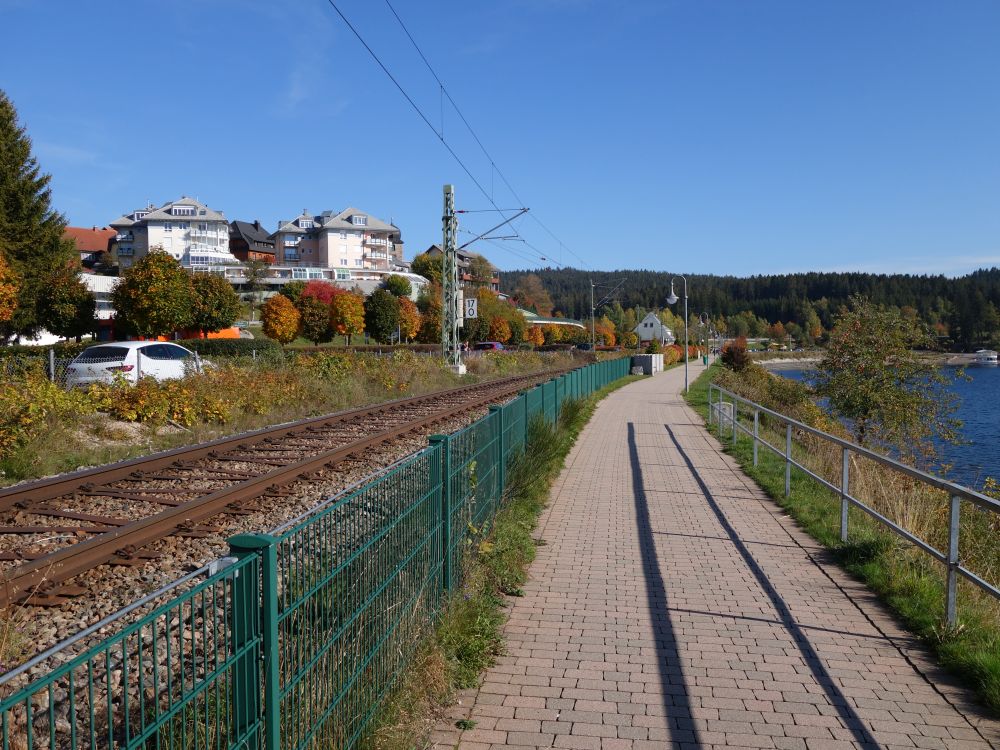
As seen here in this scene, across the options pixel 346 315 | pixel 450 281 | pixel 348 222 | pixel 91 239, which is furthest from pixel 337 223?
pixel 450 281

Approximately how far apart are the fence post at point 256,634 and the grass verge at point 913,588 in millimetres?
3887

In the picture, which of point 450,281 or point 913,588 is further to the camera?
point 450,281

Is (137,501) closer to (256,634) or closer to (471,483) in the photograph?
(471,483)

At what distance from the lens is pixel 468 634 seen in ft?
16.8

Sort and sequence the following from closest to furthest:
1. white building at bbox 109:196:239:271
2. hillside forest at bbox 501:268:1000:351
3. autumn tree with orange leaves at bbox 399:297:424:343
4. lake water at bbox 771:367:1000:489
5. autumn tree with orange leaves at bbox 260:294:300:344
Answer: lake water at bbox 771:367:1000:489, autumn tree with orange leaves at bbox 260:294:300:344, autumn tree with orange leaves at bbox 399:297:424:343, white building at bbox 109:196:239:271, hillside forest at bbox 501:268:1000:351

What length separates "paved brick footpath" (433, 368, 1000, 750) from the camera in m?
4.07

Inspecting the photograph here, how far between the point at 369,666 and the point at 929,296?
17173cm

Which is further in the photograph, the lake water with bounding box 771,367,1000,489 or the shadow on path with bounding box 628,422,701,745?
the lake water with bounding box 771,367,1000,489

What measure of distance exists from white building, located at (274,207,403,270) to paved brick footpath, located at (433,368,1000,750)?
4711 inches

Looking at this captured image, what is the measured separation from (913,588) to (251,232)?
5390 inches

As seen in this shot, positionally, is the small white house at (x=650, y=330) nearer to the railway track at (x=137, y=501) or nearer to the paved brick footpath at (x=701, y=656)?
the railway track at (x=137, y=501)

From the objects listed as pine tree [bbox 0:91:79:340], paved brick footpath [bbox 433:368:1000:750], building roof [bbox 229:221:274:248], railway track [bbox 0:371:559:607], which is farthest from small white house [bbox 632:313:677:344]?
paved brick footpath [bbox 433:368:1000:750]

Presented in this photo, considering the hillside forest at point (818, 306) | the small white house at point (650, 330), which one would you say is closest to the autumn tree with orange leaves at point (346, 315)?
the hillside forest at point (818, 306)

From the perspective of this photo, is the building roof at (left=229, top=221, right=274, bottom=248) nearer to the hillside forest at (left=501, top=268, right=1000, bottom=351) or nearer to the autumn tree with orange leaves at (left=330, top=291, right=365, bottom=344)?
the hillside forest at (left=501, top=268, right=1000, bottom=351)
